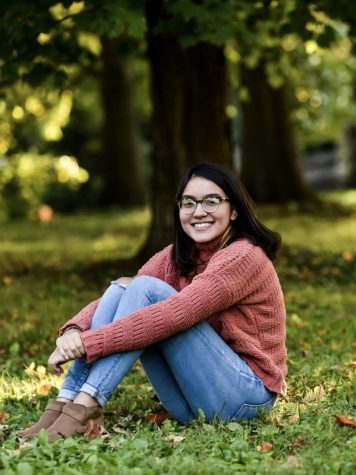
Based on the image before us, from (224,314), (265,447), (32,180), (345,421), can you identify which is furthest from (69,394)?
(32,180)

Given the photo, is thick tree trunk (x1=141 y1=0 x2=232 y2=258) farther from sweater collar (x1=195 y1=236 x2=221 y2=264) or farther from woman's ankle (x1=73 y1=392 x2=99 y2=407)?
woman's ankle (x1=73 y1=392 x2=99 y2=407)

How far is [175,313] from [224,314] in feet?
1.22

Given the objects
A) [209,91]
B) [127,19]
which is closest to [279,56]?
[209,91]

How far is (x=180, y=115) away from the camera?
378 inches

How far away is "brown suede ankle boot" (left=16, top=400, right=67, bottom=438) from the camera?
4.14 metres

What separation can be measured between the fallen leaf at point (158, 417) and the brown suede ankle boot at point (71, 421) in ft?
1.92

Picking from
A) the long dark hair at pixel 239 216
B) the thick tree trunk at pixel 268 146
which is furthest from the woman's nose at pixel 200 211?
the thick tree trunk at pixel 268 146

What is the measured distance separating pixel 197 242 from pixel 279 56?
29.1 feet

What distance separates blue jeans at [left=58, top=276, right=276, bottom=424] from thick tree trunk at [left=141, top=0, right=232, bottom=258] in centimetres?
492

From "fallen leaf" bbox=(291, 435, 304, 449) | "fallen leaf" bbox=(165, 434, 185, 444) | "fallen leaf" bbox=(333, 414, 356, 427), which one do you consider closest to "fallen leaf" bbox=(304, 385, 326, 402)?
"fallen leaf" bbox=(333, 414, 356, 427)

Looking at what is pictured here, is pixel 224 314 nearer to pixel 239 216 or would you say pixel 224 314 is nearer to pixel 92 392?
pixel 239 216

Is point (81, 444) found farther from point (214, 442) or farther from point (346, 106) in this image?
point (346, 106)

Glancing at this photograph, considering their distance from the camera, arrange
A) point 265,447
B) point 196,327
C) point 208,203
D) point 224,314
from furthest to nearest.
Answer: point 208,203, point 224,314, point 196,327, point 265,447

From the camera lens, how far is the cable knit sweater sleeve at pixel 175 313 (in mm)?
4113
